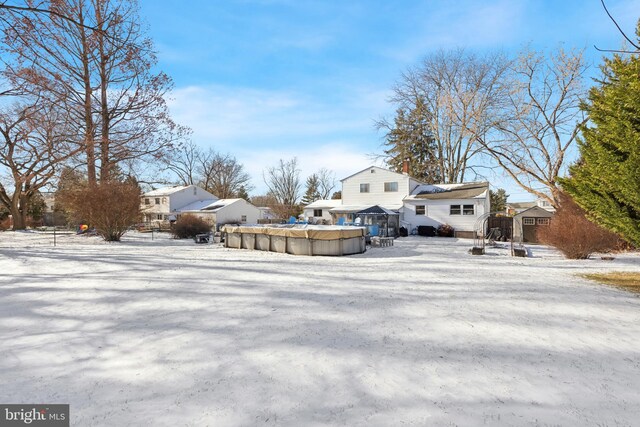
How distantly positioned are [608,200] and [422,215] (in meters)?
19.8

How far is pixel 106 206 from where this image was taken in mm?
18484

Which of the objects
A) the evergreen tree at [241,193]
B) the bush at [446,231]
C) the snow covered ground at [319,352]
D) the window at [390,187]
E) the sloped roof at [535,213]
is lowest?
the snow covered ground at [319,352]

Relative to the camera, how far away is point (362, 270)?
32.4 feet

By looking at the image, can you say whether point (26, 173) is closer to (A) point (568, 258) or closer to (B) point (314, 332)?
(B) point (314, 332)

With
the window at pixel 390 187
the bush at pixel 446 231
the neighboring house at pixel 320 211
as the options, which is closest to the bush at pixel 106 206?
the neighboring house at pixel 320 211

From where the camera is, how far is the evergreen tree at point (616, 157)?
7.15 metres

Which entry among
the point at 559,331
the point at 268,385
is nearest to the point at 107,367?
the point at 268,385

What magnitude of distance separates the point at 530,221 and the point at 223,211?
29.6 metres

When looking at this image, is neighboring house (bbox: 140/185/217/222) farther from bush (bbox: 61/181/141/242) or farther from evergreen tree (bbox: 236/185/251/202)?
evergreen tree (bbox: 236/185/251/202)

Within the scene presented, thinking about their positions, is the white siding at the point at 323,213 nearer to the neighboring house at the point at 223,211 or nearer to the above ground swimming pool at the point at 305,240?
the neighboring house at the point at 223,211

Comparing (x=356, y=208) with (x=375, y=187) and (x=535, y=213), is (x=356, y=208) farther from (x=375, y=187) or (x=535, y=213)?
(x=535, y=213)

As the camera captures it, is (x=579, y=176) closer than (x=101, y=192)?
Yes

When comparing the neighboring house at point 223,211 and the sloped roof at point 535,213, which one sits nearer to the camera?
the sloped roof at point 535,213

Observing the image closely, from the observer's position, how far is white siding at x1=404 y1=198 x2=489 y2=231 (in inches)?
1010
